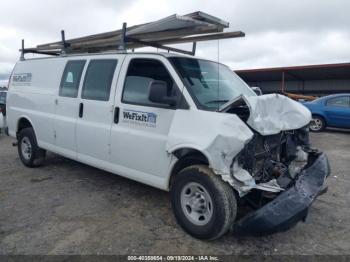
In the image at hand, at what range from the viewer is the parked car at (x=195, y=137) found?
357 centimetres

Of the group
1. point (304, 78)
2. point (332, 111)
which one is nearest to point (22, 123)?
point (332, 111)

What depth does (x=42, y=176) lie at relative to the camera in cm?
642

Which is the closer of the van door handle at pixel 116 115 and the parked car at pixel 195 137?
the parked car at pixel 195 137

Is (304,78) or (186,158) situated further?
(304,78)

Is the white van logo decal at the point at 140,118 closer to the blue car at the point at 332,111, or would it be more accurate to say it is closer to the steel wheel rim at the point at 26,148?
the steel wheel rim at the point at 26,148

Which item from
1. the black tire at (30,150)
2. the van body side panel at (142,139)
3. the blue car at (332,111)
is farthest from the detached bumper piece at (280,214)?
the blue car at (332,111)

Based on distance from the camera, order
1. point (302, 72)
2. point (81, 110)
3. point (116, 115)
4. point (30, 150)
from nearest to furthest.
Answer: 1. point (116, 115)
2. point (81, 110)
3. point (30, 150)
4. point (302, 72)

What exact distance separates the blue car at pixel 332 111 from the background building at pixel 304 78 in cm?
1058

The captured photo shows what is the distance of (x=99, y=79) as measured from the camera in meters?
→ 5.20

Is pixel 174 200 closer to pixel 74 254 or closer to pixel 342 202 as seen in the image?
pixel 74 254

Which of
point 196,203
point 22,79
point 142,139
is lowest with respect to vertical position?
point 196,203

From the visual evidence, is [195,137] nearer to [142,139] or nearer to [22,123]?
[142,139]

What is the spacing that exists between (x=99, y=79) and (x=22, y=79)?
2.67m

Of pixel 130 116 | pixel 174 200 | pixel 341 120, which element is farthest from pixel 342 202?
pixel 341 120
